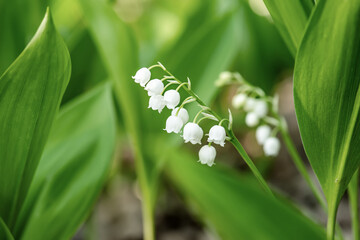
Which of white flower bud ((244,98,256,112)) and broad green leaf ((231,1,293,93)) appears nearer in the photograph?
white flower bud ((244,98,256,112))

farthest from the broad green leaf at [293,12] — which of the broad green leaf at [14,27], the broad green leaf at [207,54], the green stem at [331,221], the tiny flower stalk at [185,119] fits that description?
the broad green leaf at [14,27]

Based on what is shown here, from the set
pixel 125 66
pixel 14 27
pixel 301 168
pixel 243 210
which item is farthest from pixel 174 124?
pixel 14 27

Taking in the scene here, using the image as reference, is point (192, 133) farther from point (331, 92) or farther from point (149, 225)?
point (149, 225)

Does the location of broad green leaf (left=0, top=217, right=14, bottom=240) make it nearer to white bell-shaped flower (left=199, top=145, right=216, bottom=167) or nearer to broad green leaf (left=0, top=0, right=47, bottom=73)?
white bell-shaped flower (left=199, top=145, right=216, bottom=167)

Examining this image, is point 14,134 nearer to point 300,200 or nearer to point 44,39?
point 44,39

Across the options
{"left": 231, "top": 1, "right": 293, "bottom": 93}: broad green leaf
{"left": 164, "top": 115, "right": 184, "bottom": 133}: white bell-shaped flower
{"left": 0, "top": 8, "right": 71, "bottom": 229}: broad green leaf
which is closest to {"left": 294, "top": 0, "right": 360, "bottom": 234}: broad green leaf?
{"left": 164, "top": 115, "right": 184, "bottom": 133}: white bell-shaped flower

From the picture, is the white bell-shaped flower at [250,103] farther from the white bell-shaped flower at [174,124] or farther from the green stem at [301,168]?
the white bell-shaped flower at [174,124]
